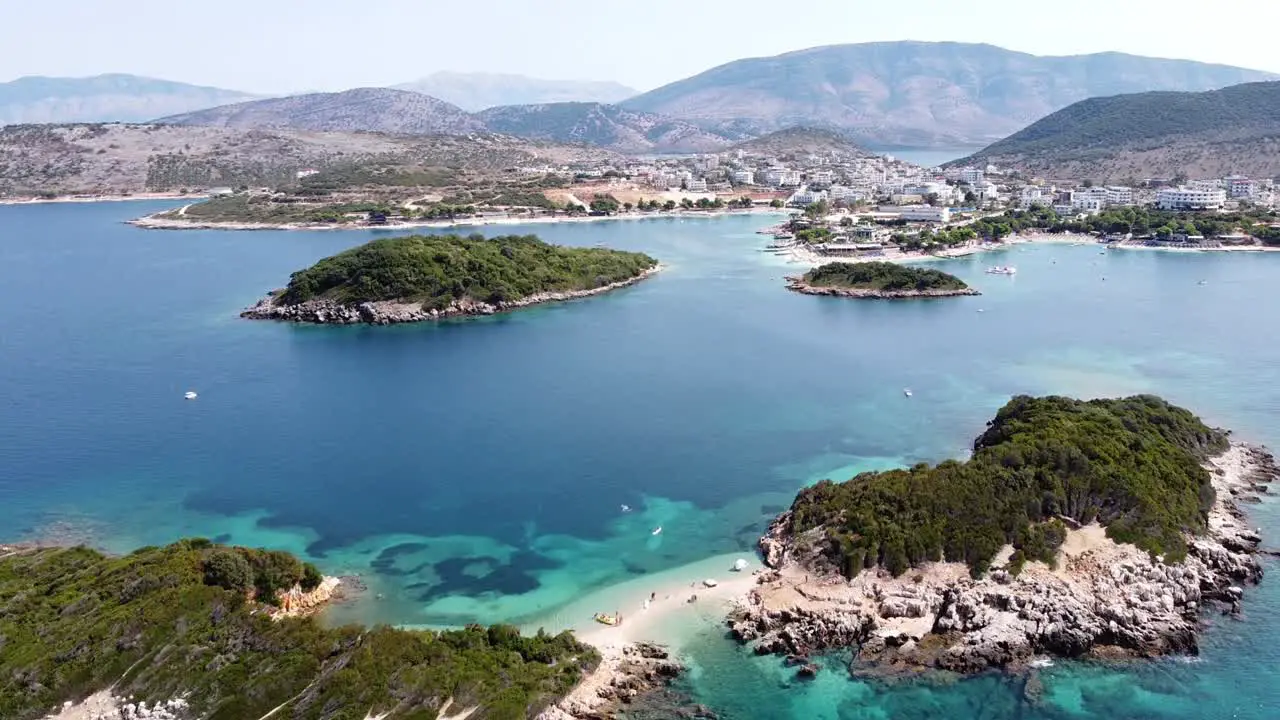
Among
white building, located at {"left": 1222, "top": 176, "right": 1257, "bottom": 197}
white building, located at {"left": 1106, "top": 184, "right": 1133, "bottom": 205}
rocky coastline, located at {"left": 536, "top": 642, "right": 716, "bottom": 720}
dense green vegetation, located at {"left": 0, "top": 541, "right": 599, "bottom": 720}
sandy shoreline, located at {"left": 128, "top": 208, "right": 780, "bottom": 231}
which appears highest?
white building, located at {"left": 1222, "top": 176, "right": 1257, "bottom": 197}

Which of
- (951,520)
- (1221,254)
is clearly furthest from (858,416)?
(1221,254)

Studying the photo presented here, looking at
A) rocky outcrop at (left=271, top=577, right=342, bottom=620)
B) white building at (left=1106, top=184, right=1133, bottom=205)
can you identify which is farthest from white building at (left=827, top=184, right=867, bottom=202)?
rocky outcrop at (left=271, top=577, right=342, bottom=620)

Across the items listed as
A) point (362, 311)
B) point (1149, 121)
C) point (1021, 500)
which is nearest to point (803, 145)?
point (1149, 121)

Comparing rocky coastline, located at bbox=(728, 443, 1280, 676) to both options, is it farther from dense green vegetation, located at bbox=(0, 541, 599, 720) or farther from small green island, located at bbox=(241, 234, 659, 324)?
small green island, located at bbox=(241, 234, 659, 324)

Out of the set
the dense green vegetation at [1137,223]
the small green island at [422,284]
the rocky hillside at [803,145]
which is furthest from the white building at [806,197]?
the rocky hillside at [803,145]

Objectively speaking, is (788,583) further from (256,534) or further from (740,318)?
(740,318)

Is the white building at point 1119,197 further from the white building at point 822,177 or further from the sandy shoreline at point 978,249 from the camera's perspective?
the white building at point 822,177
